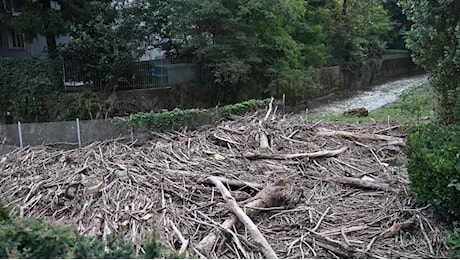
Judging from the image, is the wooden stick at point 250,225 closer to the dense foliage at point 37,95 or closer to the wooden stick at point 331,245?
the wooden stick at point 331,245

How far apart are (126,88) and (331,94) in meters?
12.6

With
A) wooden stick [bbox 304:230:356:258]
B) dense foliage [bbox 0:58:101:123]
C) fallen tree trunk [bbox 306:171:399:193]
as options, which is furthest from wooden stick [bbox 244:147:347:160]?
dense foliage [bbox 0:58:101:123]

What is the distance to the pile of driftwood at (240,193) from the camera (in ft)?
14.5

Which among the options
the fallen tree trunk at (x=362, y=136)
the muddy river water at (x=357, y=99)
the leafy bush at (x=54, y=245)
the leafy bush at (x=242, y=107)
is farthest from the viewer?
the muddy river water at (x=357, y=99)

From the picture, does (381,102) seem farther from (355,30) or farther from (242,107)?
(242,107)

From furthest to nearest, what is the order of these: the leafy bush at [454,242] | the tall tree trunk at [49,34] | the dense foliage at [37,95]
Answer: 1. the dense foliage at [37,95]
2. the tall tree trunk at [49,34]
3. the leafy bush at [454,242]

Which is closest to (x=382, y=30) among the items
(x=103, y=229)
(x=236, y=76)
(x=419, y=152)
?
(x=236, y=76)

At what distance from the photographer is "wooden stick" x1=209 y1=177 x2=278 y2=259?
413 centimetres

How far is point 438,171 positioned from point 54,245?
12.5 ft

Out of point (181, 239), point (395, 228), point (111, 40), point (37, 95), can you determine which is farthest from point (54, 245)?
point (37, 95)

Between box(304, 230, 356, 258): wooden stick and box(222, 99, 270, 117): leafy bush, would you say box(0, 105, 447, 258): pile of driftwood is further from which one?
box(222, 99, 270, 117): leafy bush

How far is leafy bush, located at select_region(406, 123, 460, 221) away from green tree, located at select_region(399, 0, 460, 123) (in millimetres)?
1611

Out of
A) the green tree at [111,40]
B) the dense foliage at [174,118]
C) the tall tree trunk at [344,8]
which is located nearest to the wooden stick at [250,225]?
the dense foliage at [174,118]

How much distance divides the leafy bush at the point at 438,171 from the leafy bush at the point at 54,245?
321 centimetres
